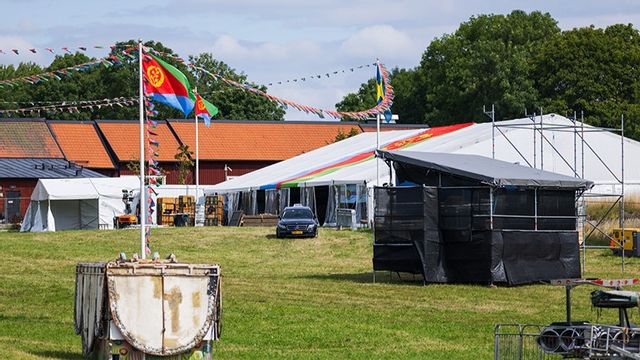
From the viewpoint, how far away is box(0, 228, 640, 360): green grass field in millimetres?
22234

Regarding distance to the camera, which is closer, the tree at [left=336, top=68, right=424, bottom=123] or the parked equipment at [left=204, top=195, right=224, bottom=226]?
the parked equipment at [left=204, top=195, right=224, bottom=226]

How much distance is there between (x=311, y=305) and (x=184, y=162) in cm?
5715

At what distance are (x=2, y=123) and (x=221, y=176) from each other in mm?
16107

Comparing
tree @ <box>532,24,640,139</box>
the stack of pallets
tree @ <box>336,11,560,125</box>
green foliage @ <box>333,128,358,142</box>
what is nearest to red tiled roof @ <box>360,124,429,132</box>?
green foliage @ <box>333,128,358,142</box>

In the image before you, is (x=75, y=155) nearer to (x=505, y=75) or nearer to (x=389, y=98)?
(x=505, y=75)

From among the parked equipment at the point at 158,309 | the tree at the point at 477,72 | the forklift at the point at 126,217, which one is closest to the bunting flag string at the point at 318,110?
the parked equipment at the point at 158,309

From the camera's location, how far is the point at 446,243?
35.2m

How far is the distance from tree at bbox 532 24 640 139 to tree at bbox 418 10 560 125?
2.40 metres

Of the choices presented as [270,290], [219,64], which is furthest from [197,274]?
[219,64]

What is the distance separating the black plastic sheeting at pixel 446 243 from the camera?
34688mm

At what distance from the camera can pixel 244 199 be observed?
229ft

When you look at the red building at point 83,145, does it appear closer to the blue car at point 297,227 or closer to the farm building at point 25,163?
the farm building at point 25,163

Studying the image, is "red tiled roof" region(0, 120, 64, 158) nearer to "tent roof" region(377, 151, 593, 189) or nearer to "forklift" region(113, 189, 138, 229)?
"forklift" region(113, 189, 138, 229)

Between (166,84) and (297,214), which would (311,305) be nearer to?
(166,84)
